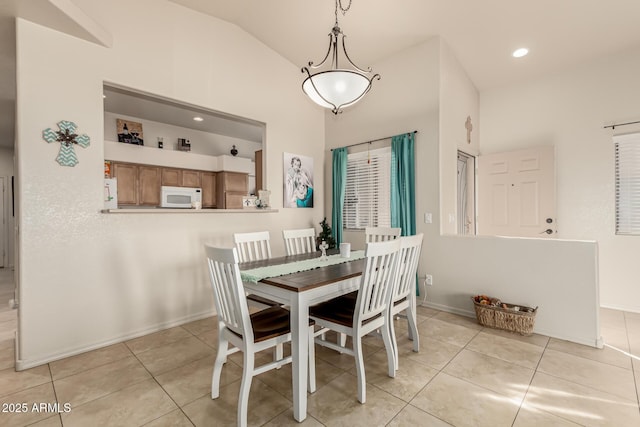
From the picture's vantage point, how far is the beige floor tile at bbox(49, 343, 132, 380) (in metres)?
2.25

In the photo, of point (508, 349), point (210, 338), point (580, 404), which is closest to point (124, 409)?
point (210, 338)

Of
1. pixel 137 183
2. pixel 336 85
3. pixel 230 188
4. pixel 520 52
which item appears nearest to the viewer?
pixel 336 85

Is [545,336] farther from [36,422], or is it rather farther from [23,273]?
[23,273]

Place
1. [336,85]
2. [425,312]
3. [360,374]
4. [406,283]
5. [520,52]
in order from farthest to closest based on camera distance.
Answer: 1. [520,52]
2. [425,312]
3. [406,283]
4. [336,85]
5. [360,374]

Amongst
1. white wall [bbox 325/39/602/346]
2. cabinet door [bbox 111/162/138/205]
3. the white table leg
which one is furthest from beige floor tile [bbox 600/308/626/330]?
cabinet door [bbox 111/162/138/205]

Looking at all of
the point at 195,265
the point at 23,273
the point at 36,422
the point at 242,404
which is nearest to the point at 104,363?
the point at 36,422

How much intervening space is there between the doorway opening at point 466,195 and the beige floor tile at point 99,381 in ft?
13.8

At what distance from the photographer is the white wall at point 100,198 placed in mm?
2316

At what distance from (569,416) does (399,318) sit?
168 cm

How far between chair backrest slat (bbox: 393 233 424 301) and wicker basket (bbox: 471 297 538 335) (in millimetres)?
998

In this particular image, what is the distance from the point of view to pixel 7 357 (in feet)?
8.07

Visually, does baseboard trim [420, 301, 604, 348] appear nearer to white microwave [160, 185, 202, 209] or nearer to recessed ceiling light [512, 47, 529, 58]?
recessed ceiling light [512, 47, 529, 58]

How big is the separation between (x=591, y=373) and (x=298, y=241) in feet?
8.67

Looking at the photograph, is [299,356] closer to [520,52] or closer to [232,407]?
[232,407]
